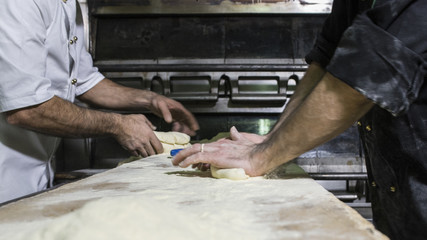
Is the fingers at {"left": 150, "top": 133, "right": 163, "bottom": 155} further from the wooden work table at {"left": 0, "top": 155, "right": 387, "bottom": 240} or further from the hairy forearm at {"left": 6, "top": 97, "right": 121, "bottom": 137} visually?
the wooden work table at {"left": 0, "top": 155, "right": 387, "bottom": 240}

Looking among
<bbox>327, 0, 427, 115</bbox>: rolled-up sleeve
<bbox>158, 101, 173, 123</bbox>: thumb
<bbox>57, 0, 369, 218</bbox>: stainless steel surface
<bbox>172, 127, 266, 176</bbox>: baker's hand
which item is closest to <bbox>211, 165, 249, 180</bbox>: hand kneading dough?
<bbox>172, 127, 266, 176</bbox>: baker's hand

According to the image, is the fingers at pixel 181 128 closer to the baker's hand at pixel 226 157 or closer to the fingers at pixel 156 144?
the fingers at pixel 156 144

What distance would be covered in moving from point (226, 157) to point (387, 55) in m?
0.54

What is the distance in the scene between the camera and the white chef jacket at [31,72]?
52.0 inches

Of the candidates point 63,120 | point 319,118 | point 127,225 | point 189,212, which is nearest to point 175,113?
point 63,120

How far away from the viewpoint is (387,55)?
2.62 feet

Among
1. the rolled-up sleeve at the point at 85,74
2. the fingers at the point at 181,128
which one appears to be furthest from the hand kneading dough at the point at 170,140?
the rolled-up sleeve at the point at 85,74

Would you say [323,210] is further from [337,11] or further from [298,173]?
[337,11]

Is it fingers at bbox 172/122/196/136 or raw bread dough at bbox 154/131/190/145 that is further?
fingers at bbox 172/122/196/136

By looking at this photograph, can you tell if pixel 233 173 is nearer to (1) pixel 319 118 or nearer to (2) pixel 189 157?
(2) pixel 189 157

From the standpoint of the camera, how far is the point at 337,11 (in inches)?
48.1

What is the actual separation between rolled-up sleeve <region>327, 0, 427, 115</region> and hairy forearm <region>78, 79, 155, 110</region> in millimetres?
1461

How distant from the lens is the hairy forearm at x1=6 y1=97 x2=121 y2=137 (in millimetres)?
1391

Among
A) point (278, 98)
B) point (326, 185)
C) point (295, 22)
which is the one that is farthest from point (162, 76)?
point (326, 185)
